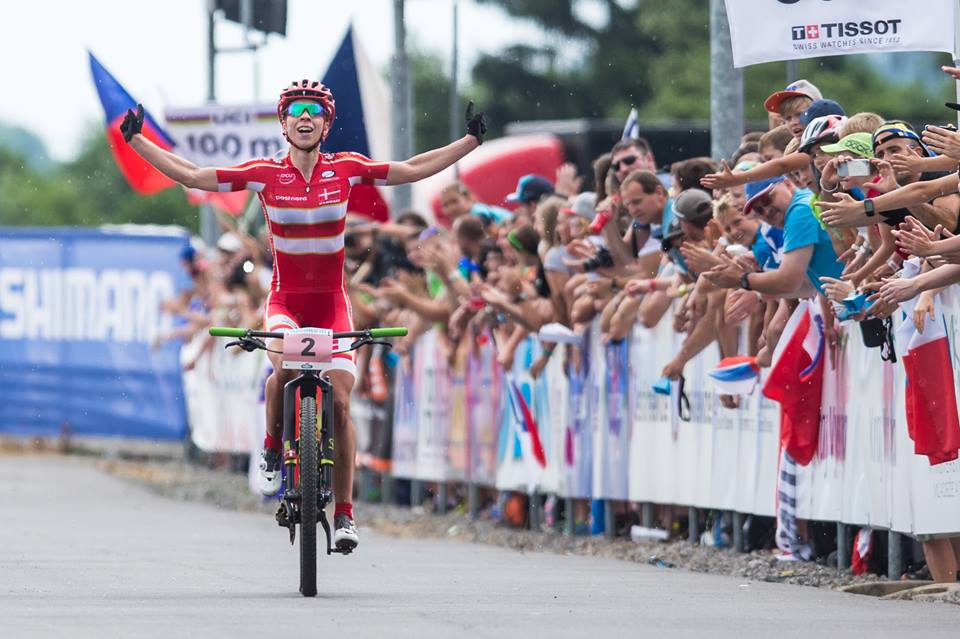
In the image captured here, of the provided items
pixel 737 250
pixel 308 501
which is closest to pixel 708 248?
pixel 737 250

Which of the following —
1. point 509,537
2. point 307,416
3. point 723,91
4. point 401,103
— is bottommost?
point 509,537

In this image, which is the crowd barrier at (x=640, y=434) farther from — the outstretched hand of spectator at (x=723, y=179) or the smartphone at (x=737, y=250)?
the outstretched hand of spectator at (x=723, y=179)

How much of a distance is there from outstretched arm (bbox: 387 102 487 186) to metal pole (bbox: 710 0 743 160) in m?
3.80

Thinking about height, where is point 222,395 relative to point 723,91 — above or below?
below

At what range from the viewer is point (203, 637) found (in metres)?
8.95

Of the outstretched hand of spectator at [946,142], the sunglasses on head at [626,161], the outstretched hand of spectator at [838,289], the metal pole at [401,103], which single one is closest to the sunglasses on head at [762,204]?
the outstretched hand of spectator at [838,289]

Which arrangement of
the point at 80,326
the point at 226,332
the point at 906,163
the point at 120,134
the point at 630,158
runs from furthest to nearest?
the point at 80,326
the point at 120,134
the point at 630,158
the point at 226,332
the point at 906,163

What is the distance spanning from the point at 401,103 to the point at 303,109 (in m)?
10.9

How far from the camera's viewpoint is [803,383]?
507 inches

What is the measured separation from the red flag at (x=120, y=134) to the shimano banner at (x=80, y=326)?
3019 mm

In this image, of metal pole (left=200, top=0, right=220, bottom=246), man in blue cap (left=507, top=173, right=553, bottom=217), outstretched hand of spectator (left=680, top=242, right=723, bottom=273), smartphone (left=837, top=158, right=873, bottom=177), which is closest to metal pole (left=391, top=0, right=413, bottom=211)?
man in blue cap (left=507, top=173, right=553, bottom=217)

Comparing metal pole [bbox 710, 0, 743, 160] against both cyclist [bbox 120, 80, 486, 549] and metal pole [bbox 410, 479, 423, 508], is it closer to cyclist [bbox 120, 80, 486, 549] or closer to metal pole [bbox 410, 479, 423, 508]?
Result: cyclist [bbox 120, 80, 486, 549]

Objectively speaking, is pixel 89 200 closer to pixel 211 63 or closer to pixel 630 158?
pixel 211 63

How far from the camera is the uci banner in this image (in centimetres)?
1253
